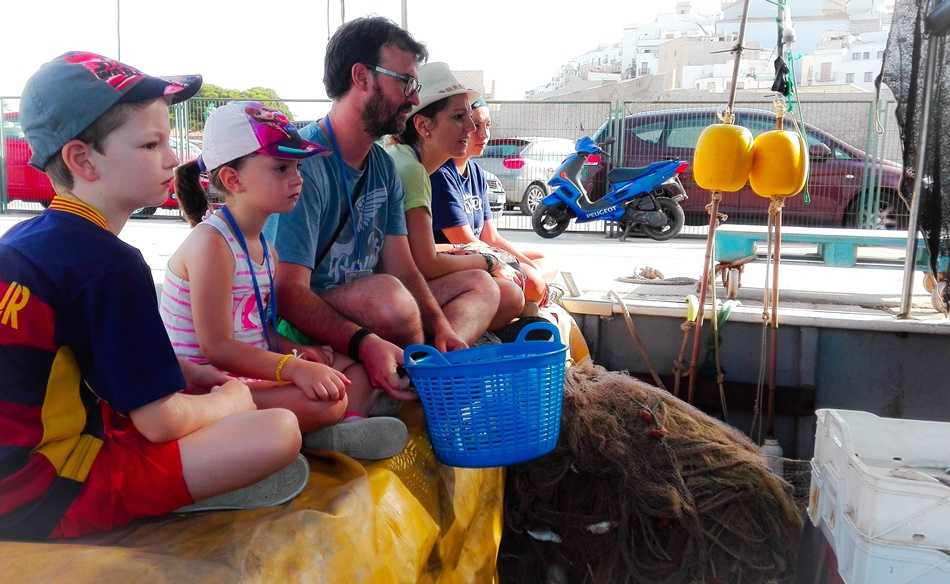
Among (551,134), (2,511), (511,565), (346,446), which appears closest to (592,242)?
(551,134)

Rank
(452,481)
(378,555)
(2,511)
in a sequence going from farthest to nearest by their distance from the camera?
1. (452,481)
2. (378,555)
3. (2,511)

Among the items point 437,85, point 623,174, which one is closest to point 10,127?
point 623,174

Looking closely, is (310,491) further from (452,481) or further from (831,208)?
(831,208)

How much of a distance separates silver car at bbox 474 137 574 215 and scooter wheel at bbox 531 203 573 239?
1664mm

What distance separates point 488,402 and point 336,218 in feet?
3.37

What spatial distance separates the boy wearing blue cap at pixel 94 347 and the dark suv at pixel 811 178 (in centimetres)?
928

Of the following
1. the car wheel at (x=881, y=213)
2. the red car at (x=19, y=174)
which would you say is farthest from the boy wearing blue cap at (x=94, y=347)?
the red car at (x=19, y=174)

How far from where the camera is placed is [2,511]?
146 centimetres

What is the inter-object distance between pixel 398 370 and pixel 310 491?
0.62m

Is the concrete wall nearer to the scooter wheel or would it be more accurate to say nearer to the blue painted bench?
the blue painted bench

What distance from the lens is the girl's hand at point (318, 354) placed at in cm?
240

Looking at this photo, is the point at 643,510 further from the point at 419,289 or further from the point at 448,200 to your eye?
the point at 448,200

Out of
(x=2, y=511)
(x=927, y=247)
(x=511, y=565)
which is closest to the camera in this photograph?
(x=2, y=511)

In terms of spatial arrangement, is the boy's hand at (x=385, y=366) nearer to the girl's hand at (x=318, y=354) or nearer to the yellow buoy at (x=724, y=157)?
the girl's hand at (x=318, y=354)
